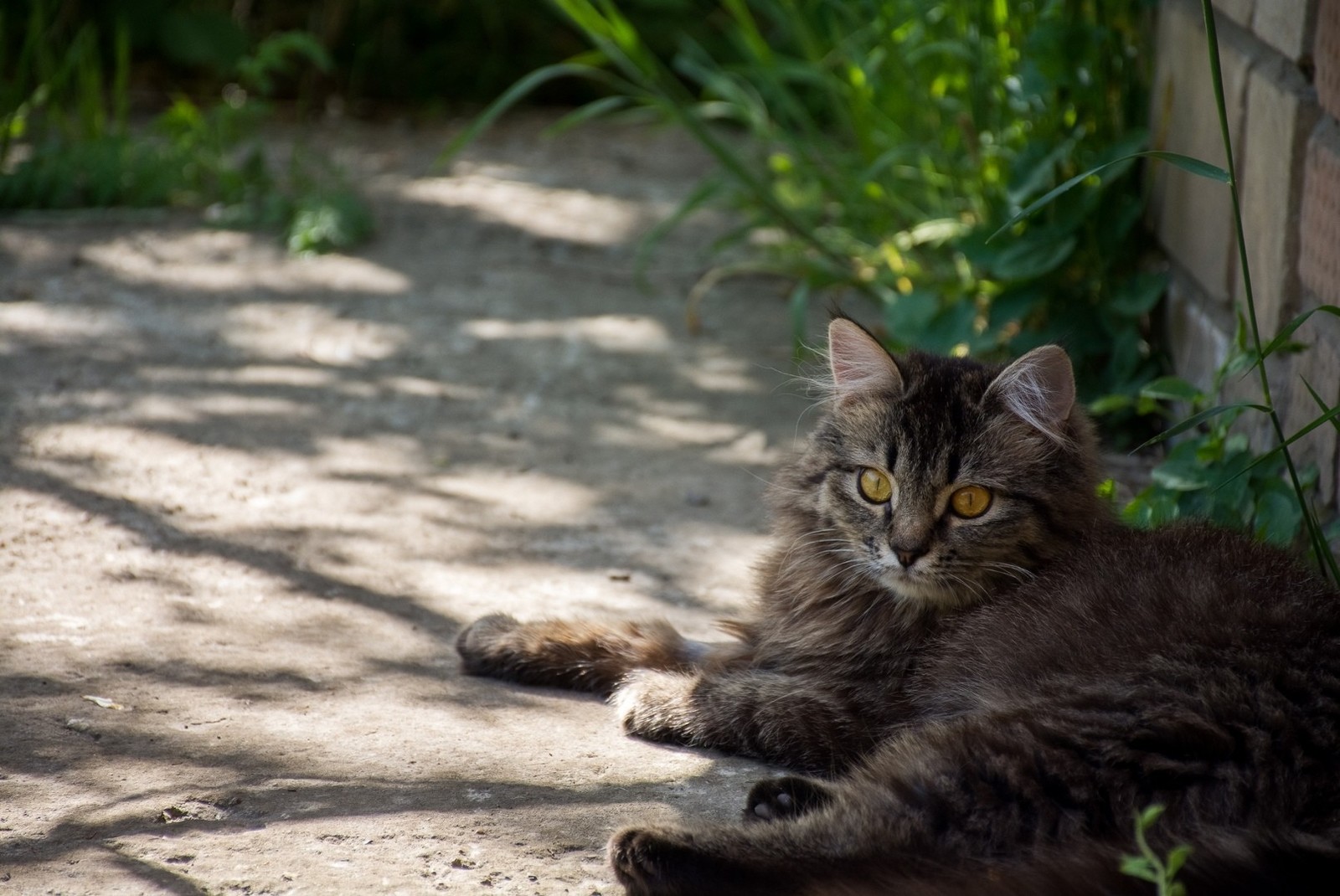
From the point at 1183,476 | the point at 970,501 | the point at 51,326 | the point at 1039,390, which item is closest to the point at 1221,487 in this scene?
the point at 1183,476

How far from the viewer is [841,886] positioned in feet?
6.53

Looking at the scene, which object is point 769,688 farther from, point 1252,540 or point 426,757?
point 1252,540

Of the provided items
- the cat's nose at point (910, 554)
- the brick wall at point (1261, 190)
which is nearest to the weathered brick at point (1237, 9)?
the brick wall at point (1261, 190)

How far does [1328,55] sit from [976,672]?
167 cm

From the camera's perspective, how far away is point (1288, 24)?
11.0 feet

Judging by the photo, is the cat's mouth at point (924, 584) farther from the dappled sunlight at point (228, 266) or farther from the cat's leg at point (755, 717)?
the dappled sunlight at point (228, 266)

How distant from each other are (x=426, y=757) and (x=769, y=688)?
75 centimetres

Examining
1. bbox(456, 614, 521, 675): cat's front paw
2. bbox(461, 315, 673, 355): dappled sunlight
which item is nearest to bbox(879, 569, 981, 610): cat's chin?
bbox(456, 614, 521, 675): cat's front paw

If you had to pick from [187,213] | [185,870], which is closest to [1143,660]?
[185,870]

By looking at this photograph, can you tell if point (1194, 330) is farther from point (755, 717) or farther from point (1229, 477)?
point (755, 717)

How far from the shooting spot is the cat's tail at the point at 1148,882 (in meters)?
1.85

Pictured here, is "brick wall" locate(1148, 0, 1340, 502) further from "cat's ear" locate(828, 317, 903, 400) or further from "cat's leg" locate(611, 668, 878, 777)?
"cat's leg" locate(611, 668, 878, 777)

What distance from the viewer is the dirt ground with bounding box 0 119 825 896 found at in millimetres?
2424

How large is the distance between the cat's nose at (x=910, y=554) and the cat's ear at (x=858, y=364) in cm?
39
